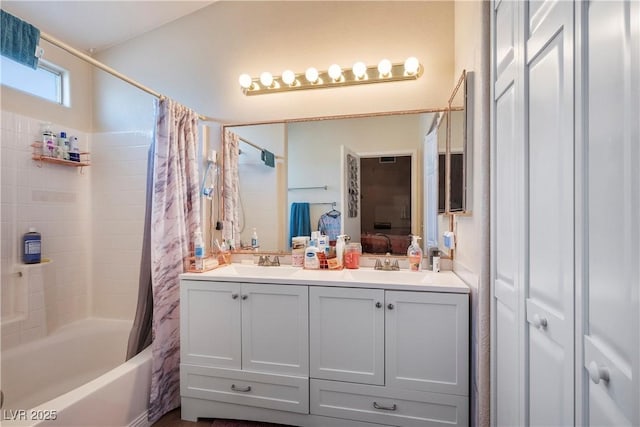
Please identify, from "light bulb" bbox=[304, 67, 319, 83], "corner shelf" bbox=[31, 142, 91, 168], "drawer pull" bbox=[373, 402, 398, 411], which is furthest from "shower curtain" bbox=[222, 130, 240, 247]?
"drawer pull" bbox=[373, 402, 398, 411]

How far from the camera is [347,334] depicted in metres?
1.61

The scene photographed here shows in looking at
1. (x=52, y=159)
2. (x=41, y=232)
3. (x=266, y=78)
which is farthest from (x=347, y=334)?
(x=52, y=159)

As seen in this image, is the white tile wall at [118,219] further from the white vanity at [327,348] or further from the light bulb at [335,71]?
the light bulb at [335,71]

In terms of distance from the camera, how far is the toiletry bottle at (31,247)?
6.75 ft

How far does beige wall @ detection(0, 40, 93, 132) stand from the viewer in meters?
2.08

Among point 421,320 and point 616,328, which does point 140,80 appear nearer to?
point 421,320

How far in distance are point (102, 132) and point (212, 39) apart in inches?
47.9

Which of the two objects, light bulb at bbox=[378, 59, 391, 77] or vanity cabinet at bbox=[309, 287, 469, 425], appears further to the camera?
light bulb at bbox=[378, 59, 391, 77]

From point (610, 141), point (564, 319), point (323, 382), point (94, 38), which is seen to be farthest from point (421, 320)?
point (94, 38)

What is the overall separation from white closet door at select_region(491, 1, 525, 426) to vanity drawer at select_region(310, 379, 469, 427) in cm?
33

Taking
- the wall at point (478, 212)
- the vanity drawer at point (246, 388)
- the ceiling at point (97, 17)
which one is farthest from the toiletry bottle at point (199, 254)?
the ceiling at point (97, 17)

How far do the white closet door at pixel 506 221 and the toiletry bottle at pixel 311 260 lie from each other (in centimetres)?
106

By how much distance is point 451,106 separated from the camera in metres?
1.88

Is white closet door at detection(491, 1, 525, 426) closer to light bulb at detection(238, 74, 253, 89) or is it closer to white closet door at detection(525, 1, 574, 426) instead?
white closet door at detection(525, 1, 574, 426)
